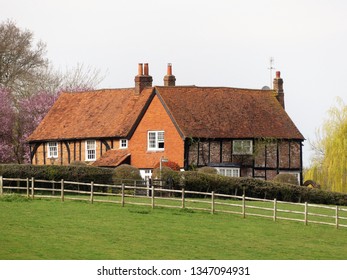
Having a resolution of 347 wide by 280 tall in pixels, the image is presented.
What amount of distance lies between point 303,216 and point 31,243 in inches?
742

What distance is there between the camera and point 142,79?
88.4 m

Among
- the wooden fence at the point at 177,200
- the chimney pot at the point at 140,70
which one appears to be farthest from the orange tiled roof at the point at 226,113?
the wooden fence at the point at 177,200

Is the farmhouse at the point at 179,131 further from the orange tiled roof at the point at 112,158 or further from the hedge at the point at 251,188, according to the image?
the hedge at the point at 251,188

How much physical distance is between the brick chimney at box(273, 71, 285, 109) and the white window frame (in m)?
11.6

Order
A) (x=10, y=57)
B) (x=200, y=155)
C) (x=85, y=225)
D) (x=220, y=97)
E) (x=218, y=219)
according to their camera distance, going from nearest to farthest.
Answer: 1. (x=85, y=225)
2. (x=218, y=219)
3. (x=200, y=155)
4. (x=220, y=97)
5. (x=10, y=57)

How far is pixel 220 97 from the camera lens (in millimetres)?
87500

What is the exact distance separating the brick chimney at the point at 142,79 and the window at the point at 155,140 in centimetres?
612

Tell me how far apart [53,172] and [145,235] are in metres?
20.8

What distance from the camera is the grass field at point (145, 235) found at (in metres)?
44.2

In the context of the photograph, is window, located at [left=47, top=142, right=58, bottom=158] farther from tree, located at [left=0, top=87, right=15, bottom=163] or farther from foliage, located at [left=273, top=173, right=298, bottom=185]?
foliage, located at [left=273, top=173, right=298, bottom=185]

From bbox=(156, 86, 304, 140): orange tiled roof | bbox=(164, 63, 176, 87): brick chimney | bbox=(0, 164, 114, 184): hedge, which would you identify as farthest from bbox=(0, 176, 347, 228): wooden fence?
bbox=(164, 63, 176, 87): brick chimney

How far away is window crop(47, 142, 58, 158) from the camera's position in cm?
8994
